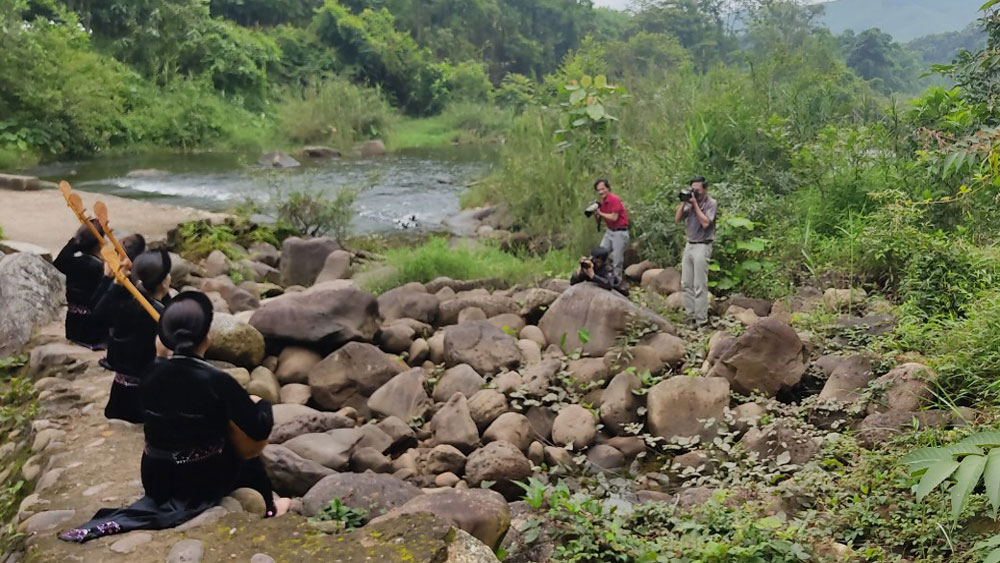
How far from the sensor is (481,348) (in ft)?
20.7

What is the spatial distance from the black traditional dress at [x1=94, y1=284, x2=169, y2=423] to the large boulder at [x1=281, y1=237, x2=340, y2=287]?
5105 millimetres

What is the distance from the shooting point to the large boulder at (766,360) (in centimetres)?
534

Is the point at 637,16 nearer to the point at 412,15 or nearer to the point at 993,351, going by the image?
the point at 412,15

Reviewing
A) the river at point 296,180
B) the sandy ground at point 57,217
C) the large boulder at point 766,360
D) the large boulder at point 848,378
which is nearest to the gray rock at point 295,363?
the large boulder at point 766,360

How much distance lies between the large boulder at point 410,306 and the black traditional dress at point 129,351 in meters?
3.17

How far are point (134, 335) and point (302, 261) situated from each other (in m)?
5.33

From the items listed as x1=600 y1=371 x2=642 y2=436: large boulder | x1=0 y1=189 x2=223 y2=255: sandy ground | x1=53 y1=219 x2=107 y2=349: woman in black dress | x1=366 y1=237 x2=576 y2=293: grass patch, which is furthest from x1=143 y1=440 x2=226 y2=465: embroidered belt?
x1=0 y1=189 x2=223 y2=255: sandy ground

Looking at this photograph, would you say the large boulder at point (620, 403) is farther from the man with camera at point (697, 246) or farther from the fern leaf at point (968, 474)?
the fern leaf at point (968, 474)

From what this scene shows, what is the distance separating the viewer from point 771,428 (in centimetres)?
467

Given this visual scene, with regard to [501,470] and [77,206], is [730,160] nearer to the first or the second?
[501,470]

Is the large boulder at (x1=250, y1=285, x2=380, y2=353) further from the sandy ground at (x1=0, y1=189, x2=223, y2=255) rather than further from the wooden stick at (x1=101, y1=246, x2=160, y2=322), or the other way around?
the sandy ground at (x1=0, y1=189, x2=223, y2=255)

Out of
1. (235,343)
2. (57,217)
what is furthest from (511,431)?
(57,217)

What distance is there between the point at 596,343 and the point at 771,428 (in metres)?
1.95

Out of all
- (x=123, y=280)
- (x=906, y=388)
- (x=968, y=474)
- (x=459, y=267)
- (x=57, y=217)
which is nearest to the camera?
(x=968, y=474)
